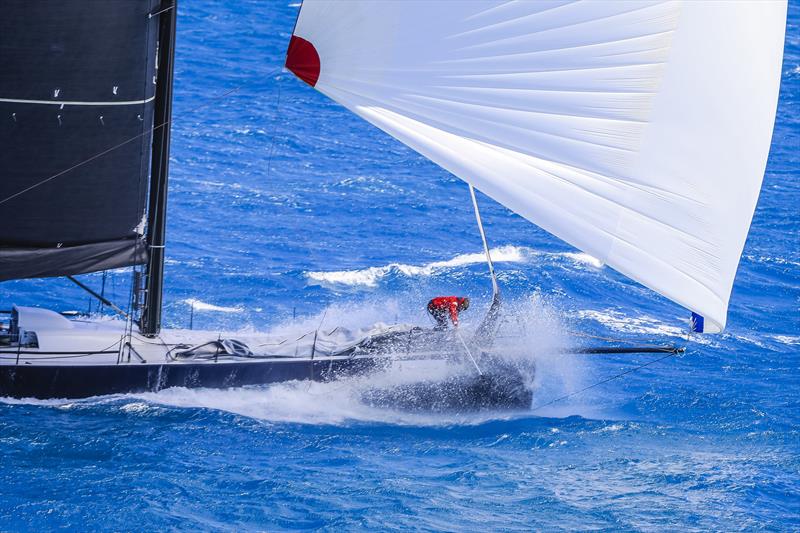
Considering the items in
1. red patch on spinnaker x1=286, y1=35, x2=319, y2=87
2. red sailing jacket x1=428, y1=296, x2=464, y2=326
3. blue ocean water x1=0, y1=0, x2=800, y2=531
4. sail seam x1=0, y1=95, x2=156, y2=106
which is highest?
red patch on spinnaker x1=286, y1=35, x2=319, y2=87

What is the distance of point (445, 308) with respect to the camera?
2316cm

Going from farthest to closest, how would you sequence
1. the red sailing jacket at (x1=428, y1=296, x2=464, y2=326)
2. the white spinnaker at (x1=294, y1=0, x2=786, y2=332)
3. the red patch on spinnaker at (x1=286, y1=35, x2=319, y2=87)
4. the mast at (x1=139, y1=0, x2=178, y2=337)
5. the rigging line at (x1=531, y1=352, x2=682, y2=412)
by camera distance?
the rigging line at (x1=531, y1=352, x2=682, y2=412), the red sailing jacket at (x1=428, y1=296, x2=464, y2=326), the mast at (x1=139, y1=0, x2=178, y2=337), the red patch on spinnaker at (x1=286, y1=35, x2=319, y2=87), the white spinnaker at (x1=294, y1=0, x2=786, y2=332)

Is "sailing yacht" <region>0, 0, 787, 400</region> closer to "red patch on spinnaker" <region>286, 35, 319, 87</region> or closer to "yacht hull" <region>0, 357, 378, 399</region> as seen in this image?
"red patch on spinnaker" <region>286, 35, 319, 87</region>

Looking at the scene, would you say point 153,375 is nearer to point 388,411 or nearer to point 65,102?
point 388,411

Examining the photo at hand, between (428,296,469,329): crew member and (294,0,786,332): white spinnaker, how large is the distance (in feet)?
20.0

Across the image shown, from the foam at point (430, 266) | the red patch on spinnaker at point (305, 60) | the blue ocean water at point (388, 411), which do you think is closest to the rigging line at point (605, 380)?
the blue ocean water at point (388, 411)

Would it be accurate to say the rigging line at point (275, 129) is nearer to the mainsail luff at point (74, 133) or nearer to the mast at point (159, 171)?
the mast at point (159, 171)

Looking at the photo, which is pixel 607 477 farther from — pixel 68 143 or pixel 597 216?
pixel 68 143

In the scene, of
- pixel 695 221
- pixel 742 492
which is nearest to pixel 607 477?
pixel 742 492

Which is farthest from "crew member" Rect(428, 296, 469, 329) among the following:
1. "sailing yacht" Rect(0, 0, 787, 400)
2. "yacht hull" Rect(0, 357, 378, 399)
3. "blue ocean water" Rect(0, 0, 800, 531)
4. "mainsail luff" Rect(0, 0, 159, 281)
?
"sailing yacht" Rect(0, 0, 787, 400)

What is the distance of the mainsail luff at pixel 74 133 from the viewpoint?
20.7 metres

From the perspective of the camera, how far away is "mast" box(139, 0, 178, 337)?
21.7m

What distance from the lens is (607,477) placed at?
20.4m

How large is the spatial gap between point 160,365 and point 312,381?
108 inches
